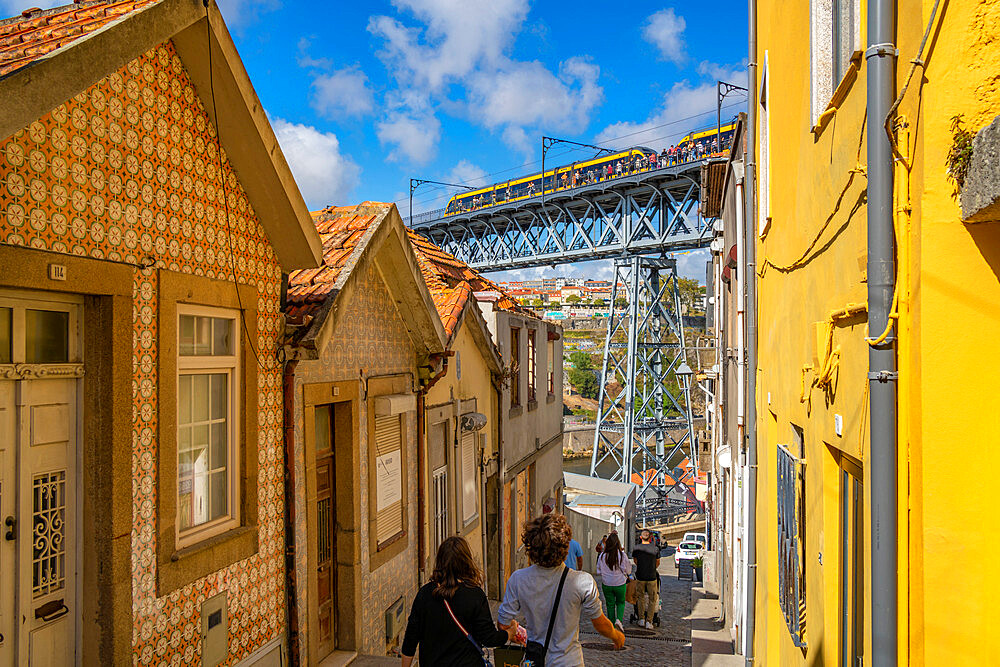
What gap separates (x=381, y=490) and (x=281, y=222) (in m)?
3.26

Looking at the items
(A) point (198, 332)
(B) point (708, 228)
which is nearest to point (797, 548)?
(A) point (198, 332)

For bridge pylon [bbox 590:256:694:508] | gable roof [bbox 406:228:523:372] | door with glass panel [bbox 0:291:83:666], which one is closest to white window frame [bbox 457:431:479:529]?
gable roof [bbox 406:228:523:372]

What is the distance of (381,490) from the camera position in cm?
826

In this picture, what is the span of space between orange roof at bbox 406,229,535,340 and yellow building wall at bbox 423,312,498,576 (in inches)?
13.9

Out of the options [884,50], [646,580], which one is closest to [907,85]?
[884,50]

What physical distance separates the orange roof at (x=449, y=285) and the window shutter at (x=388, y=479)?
4.74 ft

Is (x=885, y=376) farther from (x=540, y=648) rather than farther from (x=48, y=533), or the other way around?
(x=48, y=533)

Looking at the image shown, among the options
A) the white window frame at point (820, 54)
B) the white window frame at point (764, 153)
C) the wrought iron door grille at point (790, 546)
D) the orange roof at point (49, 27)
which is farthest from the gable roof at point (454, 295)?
the white window frame at point (820, 54)

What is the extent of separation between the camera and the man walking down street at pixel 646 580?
11.8 metres

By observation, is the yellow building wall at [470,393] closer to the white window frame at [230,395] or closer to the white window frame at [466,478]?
the white window frame at [466,478]

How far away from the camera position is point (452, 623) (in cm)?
440

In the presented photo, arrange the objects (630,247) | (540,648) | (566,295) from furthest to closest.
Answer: (566,295) → (630,247) → (540,648)

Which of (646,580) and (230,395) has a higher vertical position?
(230,395)

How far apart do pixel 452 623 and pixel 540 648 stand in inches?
19.2
